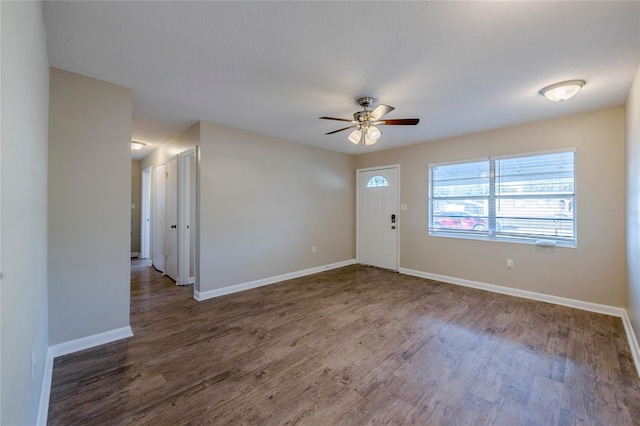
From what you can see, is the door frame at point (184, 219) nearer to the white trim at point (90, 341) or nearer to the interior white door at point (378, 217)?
the white trim at point (90, 341)

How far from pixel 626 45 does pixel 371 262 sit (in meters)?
4.52

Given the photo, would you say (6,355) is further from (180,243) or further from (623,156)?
(623,156)

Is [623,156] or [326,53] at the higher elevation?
[326,53]

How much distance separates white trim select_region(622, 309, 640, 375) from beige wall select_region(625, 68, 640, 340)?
84 millimetres

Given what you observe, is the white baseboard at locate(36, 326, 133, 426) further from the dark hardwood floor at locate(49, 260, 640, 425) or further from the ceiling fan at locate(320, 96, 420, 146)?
the ceiling fan at locate(320, 96, 420, 146)

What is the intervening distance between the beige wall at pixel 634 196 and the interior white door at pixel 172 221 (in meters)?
5.51

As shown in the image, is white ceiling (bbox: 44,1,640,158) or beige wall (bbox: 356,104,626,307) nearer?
white ceiling (bbox: 44,1,640,158)

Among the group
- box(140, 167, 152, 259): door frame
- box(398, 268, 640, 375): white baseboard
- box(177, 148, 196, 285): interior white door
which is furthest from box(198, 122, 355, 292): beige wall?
box(140, 167, 152, 259): door frame

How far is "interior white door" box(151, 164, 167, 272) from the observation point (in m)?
5.05

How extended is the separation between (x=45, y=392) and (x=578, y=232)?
5388mm

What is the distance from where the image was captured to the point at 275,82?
2.54 m

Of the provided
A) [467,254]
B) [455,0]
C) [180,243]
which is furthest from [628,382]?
[180,243]

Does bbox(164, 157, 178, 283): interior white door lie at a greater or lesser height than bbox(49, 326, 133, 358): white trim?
greater

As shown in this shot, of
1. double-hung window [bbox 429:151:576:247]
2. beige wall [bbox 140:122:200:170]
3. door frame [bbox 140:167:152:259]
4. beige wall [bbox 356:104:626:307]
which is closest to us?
beige wall [bbox 356:104:626:307]
